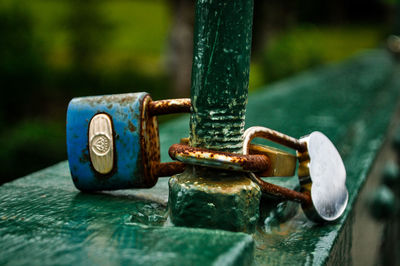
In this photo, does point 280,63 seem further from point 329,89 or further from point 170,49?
point 329,89

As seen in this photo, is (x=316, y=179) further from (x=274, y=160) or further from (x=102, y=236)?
(x=102, y=236)

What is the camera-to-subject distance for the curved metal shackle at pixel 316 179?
1207mm

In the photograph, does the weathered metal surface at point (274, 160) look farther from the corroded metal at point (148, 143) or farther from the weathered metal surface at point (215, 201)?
the corroded metal at point (148, 143)

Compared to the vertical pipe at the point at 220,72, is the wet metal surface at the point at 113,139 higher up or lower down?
lower down

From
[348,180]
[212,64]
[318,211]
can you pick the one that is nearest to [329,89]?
[348,180]

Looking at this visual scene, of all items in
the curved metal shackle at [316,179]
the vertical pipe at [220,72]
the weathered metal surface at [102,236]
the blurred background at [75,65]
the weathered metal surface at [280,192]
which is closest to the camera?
the weathered metal surface at [102,236]

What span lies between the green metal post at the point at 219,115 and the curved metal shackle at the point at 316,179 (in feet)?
0.58

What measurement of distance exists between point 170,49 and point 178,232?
935cm

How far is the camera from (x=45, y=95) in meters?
9.66

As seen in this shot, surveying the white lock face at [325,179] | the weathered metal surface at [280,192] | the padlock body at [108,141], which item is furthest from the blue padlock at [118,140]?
the white lock face at [325,179]

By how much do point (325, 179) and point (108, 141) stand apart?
565 millimetres

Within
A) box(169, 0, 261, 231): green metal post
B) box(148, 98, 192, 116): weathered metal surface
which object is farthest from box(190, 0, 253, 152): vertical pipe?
box(148, 98, 192, 116): weathered metal surface

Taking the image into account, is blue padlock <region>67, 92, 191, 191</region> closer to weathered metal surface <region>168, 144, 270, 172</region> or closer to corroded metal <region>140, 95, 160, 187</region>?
corroded metal <region>140, 95, 160, 187</region>

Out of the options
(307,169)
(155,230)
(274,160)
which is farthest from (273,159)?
(155,230)
